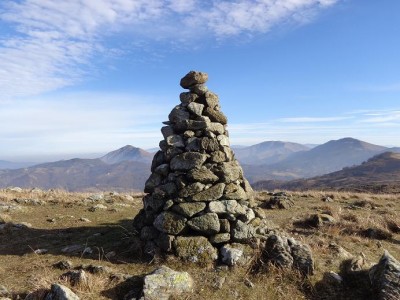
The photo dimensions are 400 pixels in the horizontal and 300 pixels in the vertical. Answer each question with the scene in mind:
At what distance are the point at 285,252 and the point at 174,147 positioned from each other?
17.7ft

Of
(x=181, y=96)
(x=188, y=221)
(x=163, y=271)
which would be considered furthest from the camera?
(x=181, y=96)

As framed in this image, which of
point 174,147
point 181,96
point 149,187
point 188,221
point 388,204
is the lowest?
point 388,204

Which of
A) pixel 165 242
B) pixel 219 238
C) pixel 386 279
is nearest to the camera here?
pixel 386 279

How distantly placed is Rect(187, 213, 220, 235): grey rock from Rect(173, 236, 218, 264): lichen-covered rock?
277 millimetres

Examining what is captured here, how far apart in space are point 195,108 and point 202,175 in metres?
2.73

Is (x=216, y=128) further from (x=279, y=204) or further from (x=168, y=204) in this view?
(x=279, y=204)

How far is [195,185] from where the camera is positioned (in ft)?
41.6

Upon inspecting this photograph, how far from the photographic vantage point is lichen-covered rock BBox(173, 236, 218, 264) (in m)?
11.6

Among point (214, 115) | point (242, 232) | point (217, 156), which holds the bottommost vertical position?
point (242, 232)

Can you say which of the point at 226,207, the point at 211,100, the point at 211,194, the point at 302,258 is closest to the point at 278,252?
the point at 302,258

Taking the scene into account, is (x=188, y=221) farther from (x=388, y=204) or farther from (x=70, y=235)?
(x=388, y=204)

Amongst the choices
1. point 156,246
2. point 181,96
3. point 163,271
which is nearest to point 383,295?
point 163,271

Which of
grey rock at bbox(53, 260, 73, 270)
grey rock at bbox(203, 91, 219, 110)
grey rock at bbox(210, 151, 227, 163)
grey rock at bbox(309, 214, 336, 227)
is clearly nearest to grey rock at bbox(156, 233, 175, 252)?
grey rock at bbox(53, 260, 73, 270)

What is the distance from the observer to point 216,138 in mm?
13625
